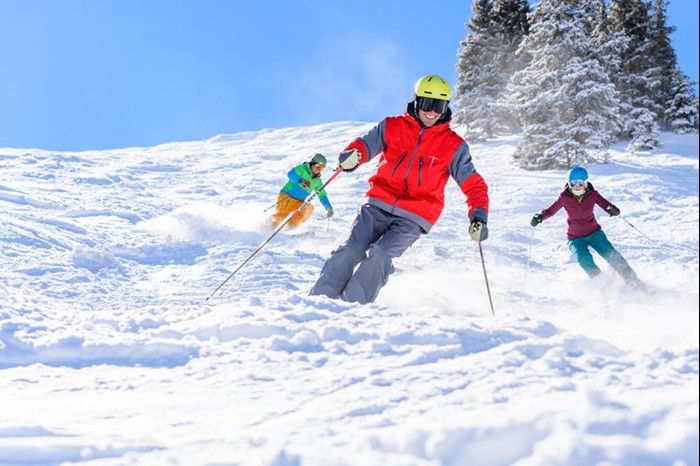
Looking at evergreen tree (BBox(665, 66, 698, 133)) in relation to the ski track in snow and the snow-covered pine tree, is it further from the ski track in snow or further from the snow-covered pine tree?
the ski track in snow

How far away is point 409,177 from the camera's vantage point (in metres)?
5.23

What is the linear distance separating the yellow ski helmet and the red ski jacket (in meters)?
0.15

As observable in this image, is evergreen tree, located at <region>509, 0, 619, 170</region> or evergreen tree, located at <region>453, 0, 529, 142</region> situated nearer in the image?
evergreen tree, located at <region>509, 0, 619, 170</region>

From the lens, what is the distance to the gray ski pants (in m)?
4.81

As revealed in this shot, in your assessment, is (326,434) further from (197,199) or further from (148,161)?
(148,161)

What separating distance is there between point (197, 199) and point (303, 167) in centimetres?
499

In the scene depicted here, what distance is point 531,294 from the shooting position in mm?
7379

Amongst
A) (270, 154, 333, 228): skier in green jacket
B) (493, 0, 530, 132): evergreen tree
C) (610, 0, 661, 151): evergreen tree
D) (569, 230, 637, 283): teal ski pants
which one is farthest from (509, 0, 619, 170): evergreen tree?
(569, 230, 637, 283): teal ski pants

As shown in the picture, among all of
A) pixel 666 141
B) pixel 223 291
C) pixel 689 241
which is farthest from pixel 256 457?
pixel 666 141

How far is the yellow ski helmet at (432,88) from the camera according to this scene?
5188 millimetres

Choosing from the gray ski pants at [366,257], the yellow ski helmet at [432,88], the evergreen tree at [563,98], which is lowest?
the gray ski pants at [366,257]

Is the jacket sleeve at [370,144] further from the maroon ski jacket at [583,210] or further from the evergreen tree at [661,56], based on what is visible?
the evergreen tree at [661,56]

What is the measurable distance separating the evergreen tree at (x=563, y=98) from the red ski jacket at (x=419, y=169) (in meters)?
14.3

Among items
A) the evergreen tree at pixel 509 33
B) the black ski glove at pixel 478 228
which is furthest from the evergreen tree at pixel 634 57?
the black ski glove at pixel 478 228
